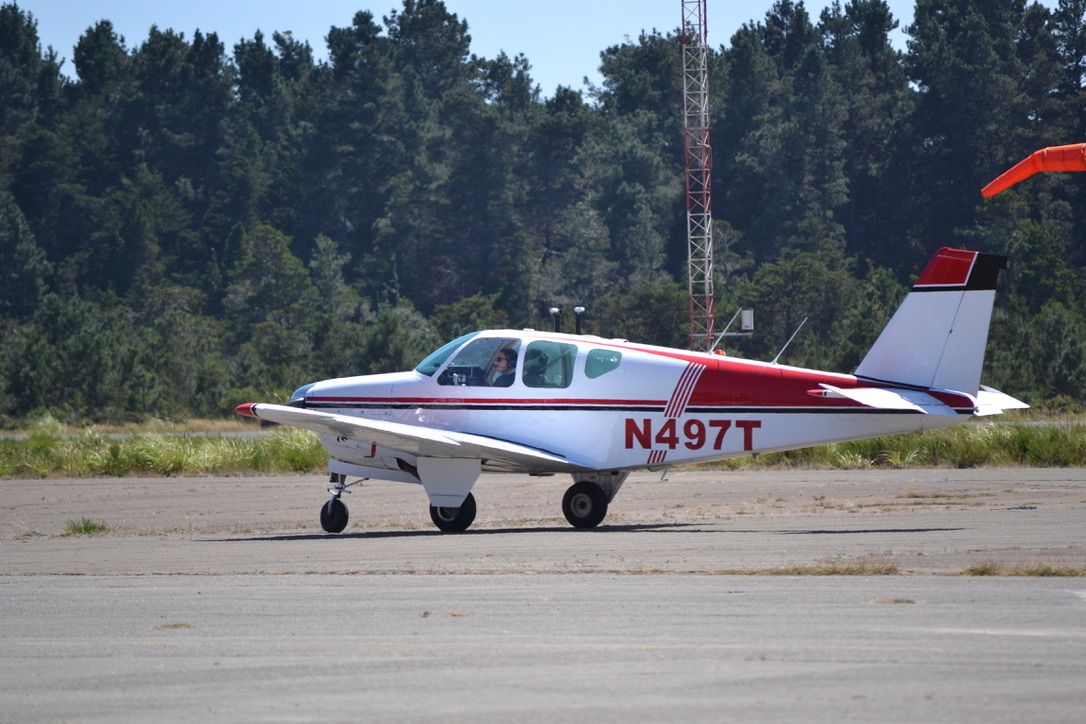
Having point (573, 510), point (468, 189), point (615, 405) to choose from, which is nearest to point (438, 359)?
point (615, 405)

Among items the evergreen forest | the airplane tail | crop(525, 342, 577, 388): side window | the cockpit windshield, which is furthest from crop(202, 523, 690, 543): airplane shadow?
the evergreen forest

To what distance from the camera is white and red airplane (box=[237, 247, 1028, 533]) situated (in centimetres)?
1577

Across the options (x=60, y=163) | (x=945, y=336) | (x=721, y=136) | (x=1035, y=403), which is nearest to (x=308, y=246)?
(x=60, y=163)

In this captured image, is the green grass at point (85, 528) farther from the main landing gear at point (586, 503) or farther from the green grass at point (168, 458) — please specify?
the green grass at point (168, 458)

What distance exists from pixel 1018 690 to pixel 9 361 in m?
52.2

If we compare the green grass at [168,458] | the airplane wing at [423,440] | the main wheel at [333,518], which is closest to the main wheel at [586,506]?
the airplane wing at [423,440]

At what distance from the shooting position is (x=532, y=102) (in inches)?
3777

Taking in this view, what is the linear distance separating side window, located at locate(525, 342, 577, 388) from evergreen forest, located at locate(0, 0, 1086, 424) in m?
38.7

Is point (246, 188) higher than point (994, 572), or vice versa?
point (246, 188)

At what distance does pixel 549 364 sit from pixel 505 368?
49 centimetres

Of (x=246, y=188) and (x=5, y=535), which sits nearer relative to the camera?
(x=5, y=535)

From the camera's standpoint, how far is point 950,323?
15.7m

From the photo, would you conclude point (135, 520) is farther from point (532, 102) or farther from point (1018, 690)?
point (532, 102)

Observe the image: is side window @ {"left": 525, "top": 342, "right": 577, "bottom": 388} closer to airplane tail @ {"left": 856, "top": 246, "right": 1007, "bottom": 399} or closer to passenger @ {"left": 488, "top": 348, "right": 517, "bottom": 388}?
passenger @ {"left": 488, "top": 348, "right": 517, "bottom": 388}
